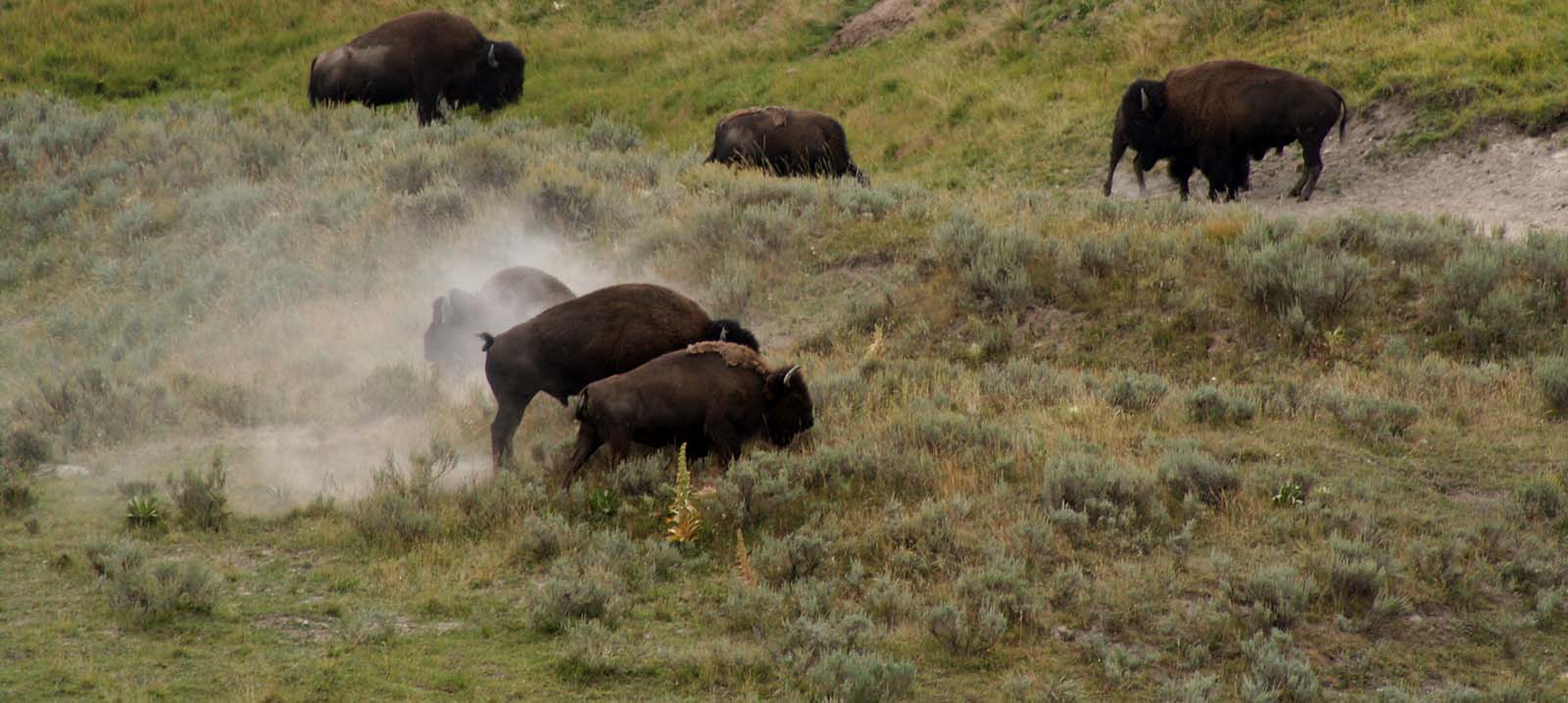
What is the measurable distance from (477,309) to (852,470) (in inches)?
156

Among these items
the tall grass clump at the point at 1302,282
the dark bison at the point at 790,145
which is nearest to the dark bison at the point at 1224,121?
the dark bison at the point at 790,145

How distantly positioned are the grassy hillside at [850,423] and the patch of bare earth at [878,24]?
11.5ft

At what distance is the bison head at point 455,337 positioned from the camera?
12.2m

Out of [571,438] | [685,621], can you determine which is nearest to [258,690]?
[685,621]

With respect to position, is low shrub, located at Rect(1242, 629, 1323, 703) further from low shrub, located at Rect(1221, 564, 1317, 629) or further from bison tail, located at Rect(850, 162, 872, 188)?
bison tail, located at Rect(850, 162, 872, 188)

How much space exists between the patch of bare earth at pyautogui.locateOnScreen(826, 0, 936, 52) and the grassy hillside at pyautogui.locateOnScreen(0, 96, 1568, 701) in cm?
871

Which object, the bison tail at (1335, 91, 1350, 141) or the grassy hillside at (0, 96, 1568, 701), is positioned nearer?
the grassy hillside at (0, 96, 1568, 701)

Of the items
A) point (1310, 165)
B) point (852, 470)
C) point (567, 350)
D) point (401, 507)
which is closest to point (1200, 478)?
point (852, 470)

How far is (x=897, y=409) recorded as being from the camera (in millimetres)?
10516

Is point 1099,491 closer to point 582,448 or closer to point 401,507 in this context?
point 582,448

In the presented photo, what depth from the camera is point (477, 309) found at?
480 inches

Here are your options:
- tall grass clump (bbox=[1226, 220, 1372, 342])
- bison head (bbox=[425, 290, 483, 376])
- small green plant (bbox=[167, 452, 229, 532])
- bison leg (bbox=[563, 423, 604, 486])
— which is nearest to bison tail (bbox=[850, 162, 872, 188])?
tall grass clump (bbox=[1226, 220, 1372, 342])

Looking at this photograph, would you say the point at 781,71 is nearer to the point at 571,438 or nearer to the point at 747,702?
the point at 571,438

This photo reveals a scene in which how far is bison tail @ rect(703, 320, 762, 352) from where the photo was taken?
34.0 feet
